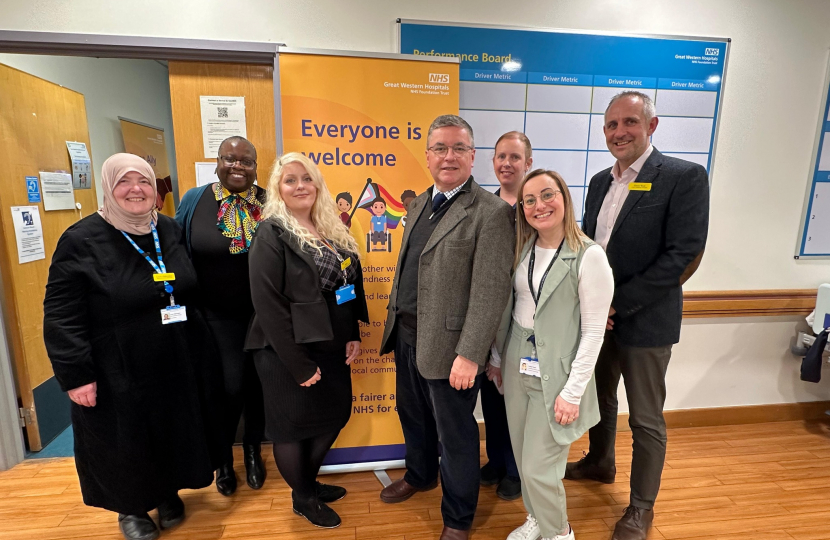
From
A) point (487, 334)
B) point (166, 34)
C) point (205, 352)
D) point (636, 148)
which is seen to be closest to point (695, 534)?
point (487, 334)

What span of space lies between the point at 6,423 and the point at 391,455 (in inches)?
87.0

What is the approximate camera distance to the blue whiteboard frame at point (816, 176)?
101 inches

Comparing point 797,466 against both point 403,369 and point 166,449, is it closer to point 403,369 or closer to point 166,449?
point 403,369

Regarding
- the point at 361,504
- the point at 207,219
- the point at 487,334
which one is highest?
the point at 207,219

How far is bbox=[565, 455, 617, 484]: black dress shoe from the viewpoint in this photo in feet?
7.47

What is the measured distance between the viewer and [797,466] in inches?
96.0

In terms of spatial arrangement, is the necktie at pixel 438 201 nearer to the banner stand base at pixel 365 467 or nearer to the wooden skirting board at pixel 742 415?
the banner stand base at pixel 365 467

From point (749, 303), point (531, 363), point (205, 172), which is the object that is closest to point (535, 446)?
point (531, 363)

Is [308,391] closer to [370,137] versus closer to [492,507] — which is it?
[492,507]

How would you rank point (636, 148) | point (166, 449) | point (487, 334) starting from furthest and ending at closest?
point (166, 449), point (636, 148), point (487, 334)

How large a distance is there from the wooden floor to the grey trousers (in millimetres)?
420

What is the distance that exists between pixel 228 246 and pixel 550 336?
58.2 inches

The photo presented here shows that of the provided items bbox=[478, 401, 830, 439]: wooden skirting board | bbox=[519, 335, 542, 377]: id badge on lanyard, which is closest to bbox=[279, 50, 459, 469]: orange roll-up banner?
bbox=[519, 335, 542, 377]: id badge on lanyard

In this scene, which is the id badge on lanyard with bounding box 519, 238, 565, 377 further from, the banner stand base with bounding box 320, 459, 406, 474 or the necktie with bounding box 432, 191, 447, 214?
the banner stand base with bounding box 320, 459, 406, 474
